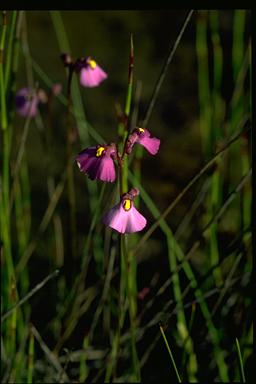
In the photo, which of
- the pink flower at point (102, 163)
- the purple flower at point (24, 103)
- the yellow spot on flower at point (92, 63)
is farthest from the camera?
the purple flower at point (24, 103)

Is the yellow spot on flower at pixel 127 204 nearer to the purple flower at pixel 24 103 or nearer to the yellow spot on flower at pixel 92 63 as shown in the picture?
the yellow spot on flower at pixel 92 63

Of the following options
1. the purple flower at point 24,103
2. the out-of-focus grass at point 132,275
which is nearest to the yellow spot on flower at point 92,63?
the out-of-focus grass at point 132,275

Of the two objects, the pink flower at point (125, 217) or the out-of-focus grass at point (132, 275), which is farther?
the out-of-focus grass at point (132, 275)

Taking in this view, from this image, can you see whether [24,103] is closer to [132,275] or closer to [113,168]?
[132,275]

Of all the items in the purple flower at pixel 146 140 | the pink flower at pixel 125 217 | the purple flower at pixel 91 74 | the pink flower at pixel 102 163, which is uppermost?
the purple flower at pixel 91 74

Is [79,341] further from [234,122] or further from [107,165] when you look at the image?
[107,165]

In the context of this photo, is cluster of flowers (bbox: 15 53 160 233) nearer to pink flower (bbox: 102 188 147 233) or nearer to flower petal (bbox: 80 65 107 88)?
pink flower (bbox: 102 188 147 233)

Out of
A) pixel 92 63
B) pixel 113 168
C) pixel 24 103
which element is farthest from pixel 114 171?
pixel 24 103

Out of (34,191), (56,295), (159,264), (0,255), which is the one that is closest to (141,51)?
(34,191)

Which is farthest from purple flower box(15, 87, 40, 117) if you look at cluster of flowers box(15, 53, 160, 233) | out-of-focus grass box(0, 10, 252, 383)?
cluster of flowers box(15, 53, 160, 233)
